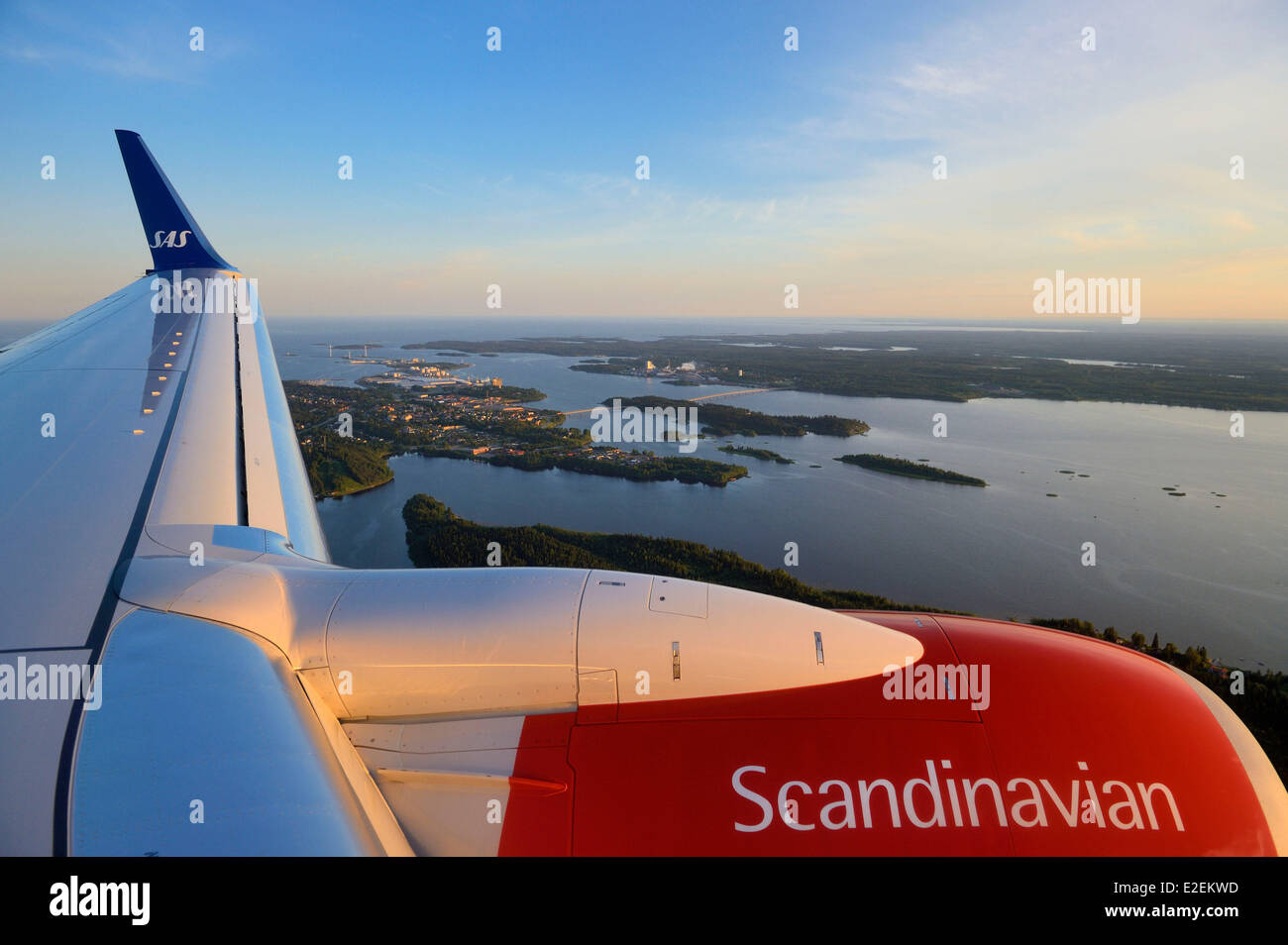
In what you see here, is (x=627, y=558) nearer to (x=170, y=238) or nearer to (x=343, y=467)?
(x=170, y=238)

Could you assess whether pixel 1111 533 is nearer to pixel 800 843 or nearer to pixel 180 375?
pixel 800 843

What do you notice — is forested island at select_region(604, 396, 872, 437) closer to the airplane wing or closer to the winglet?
the winglet

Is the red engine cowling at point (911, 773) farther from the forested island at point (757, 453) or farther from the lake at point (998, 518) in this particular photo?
Result: the forested island at point (757, 453)

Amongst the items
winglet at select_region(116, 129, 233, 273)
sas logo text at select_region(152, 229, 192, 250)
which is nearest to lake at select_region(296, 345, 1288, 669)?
winglet at select_region(116, 129, 233, 273)

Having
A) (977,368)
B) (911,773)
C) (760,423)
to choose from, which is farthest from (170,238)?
(977,368)

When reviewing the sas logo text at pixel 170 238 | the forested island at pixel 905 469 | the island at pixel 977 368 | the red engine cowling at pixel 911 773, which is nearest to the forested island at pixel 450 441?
the forested island at pixel 905 469

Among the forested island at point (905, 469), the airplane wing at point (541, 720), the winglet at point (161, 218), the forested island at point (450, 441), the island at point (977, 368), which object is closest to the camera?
the airplane wing at point (541, 720)
